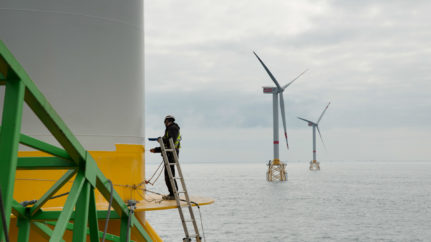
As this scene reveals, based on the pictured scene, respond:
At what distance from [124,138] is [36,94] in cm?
506

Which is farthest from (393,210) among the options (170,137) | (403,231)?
(170,137)

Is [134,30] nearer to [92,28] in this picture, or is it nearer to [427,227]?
[92,28]

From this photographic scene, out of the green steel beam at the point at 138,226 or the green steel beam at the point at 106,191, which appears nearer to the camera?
the green steel beam at the point at 106,191

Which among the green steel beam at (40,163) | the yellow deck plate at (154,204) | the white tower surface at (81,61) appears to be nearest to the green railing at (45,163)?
the green steel beam at (40,163)

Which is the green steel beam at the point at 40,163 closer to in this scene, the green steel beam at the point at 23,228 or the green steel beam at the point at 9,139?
the green steel beam at the point at 9,139

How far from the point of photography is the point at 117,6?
977cm

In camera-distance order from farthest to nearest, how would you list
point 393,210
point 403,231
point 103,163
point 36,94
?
point 393,210, point 403,231, point 103,163, point 36,94

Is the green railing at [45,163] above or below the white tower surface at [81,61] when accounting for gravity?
below

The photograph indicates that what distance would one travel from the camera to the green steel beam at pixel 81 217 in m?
5.58

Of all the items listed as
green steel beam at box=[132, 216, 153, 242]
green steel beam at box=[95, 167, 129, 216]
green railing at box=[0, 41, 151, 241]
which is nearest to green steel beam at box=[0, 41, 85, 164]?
green railing at box=[0, 41, 151, 241]

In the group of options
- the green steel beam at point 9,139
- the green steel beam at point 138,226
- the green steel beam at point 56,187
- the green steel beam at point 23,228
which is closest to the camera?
the green steel beam at point 9,139

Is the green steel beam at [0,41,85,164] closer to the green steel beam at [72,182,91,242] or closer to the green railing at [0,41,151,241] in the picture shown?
the green railing at [0,41,151,241]

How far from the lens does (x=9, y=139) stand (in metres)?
4.27

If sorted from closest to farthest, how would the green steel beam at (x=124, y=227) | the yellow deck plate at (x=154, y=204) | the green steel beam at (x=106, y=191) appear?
1. the green steel beam at (x=106, y=191)
2. the green steel beam at (x=124, y=227)
3. the yellow deck plate at (x=154, y=204)
